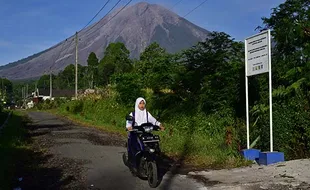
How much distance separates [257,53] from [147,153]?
3869 mm

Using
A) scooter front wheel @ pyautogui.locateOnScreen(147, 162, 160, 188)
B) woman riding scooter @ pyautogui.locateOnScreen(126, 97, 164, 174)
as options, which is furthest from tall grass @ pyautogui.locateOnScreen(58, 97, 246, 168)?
scooter front wheel @ pyautogui.locateOnScreen(147, 162, 160, 188)

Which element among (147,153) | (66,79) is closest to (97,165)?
(147,153)

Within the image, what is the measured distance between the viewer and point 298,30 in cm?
1005

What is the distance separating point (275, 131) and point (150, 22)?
A: 383 ft

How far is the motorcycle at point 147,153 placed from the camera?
25.1ft

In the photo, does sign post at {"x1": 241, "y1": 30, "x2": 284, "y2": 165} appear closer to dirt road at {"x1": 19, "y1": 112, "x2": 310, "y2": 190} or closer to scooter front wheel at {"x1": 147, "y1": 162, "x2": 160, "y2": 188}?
dirt road at {"x1": 19, "y1": 112, "x2": 310, "y2": 190}

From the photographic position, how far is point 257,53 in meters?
9.70

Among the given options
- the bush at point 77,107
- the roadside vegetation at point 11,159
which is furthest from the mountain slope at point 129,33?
the roadside vegetation at point 11,159

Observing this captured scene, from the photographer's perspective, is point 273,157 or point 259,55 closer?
point 273,157

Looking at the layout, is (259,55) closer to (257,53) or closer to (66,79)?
(257,53)

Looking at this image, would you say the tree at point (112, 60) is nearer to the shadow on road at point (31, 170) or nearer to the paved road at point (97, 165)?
the paved road at point (97, 165)

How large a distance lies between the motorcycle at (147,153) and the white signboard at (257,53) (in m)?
2.99

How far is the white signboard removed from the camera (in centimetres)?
933

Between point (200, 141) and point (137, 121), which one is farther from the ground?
A: point (137, 121)
